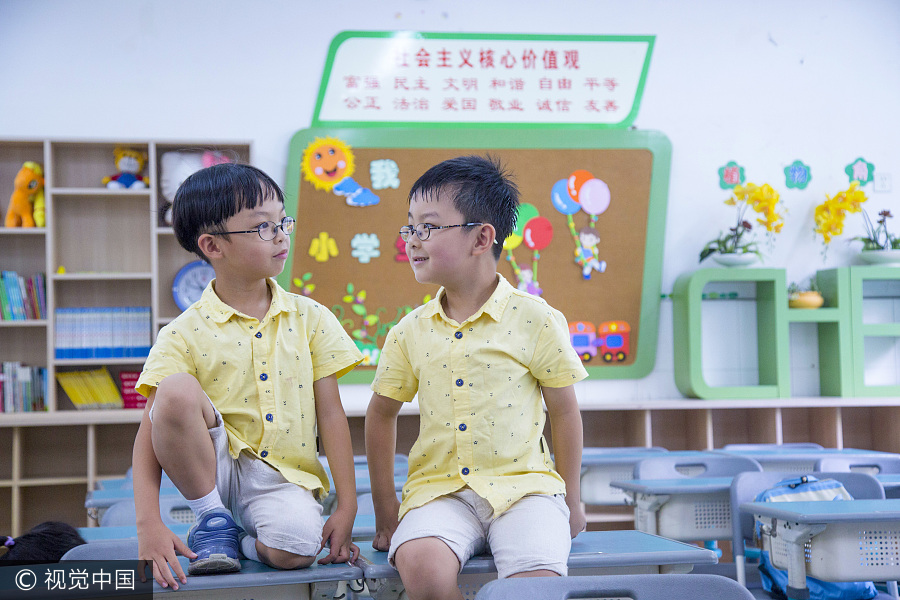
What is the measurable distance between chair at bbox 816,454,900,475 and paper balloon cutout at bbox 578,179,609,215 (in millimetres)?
2073

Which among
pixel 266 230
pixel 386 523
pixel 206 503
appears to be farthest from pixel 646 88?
pixel 206 503

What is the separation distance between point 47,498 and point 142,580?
3.60m

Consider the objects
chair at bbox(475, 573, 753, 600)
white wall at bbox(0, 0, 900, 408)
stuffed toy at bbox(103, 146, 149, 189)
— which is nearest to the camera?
chair at bbox(475, 573, 753, 600)

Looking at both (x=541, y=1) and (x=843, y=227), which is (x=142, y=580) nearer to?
(x=541, y=1)

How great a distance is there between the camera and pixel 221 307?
4.97 feet

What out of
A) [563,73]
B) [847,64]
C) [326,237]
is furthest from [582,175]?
[847,64]

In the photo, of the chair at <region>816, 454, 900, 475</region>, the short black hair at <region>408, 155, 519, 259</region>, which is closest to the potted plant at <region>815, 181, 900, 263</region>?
the chair at <region>816, 454, 900, 475</region>

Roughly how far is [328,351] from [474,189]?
43cm

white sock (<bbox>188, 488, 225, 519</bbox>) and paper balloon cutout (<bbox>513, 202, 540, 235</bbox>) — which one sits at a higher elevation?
paper balloon cutout (<bbox>513, 202, 540, 235</bbox>)

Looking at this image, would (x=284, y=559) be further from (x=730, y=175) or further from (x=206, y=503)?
(x=730, y=175)

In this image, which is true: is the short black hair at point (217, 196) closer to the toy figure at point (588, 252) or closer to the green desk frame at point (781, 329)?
the toy figure at point (588, 252)

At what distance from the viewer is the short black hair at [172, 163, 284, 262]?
152 cm

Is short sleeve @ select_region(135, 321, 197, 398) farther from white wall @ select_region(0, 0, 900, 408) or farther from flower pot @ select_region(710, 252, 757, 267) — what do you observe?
flower pot @ select_region(710, 252, 757, 267)

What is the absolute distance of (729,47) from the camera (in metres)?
4.94
